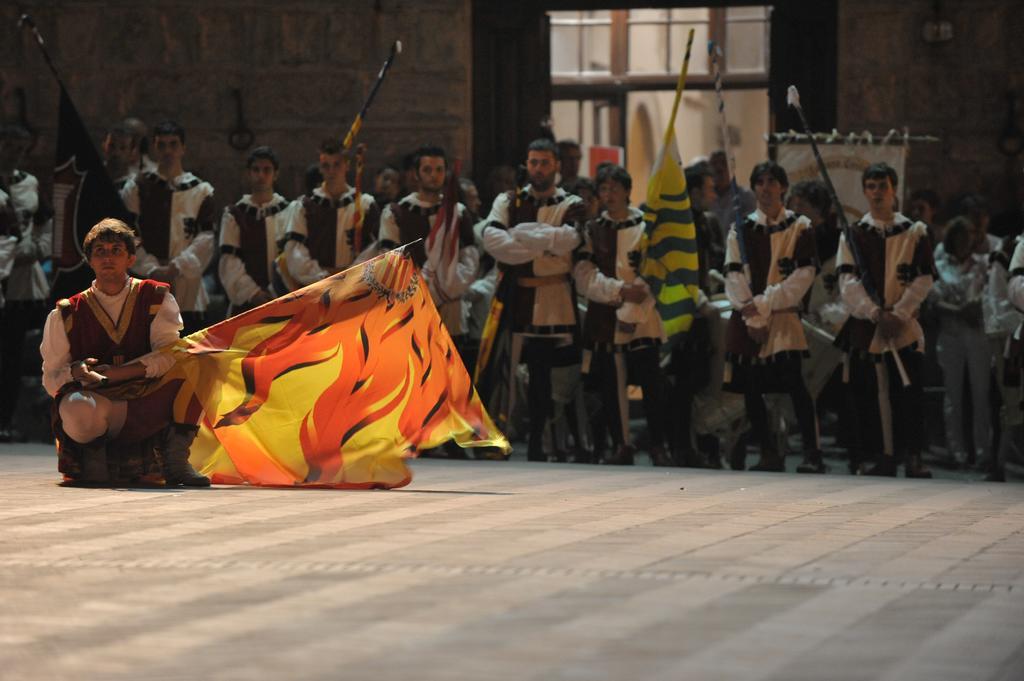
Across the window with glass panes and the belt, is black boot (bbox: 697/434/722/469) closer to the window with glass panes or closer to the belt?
the belt

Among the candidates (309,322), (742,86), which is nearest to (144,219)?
(309,322)

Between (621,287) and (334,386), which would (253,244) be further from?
(334,386)

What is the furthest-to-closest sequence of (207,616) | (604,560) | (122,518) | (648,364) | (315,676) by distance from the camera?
(648,364), (122,518), (604,560), (207,616), (315,676)

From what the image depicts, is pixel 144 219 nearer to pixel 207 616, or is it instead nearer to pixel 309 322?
pixel 309 322

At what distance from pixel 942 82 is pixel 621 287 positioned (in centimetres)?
398

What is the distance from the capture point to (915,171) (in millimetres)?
13312

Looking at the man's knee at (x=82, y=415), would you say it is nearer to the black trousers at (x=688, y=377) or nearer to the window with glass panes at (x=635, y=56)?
the black trousers at (x=688, y=377)

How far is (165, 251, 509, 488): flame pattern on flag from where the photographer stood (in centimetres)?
845

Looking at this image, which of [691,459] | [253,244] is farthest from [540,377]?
[253,244]

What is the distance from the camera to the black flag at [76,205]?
10.9 meters

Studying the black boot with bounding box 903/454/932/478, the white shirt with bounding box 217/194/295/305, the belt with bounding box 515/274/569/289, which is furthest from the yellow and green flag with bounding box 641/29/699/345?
the white shirt with bounding box 217/194/295/305

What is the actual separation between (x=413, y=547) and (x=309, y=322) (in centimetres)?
271

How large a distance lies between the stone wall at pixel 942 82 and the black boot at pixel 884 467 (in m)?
3.71

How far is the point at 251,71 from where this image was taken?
14.0 metres
